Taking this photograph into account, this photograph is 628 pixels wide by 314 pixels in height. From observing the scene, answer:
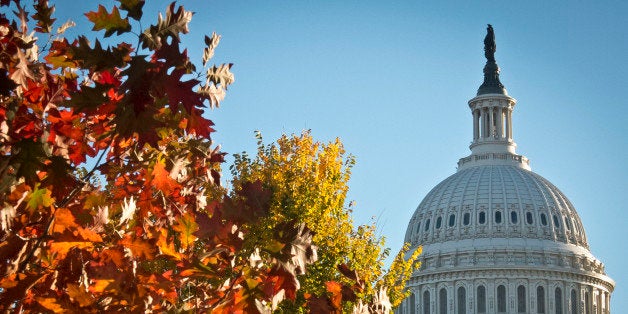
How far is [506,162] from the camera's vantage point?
144000 mm

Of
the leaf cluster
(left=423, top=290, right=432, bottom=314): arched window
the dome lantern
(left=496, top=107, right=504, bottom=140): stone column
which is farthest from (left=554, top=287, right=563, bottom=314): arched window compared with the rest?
the leaf cluster

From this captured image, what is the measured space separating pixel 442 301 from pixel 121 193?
129 metres

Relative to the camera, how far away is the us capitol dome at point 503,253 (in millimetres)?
131250

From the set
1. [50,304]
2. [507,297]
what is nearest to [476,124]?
[507,297]

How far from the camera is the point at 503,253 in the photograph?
132m

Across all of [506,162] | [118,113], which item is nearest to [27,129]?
[118,113]

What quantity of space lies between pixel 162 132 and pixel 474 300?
127267 mm

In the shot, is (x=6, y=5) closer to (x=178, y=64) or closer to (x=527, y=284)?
(x=178, y=64)

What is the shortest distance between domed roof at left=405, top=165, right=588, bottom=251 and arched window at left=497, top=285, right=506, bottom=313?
5116 millimetres

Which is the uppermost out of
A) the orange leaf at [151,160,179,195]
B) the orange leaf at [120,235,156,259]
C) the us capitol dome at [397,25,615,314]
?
the us capitol dome at [397,25,615,314]

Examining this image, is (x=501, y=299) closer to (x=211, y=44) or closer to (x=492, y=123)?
(x=492, y=123)

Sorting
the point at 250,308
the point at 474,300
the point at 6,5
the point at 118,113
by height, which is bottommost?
the point at 250,308

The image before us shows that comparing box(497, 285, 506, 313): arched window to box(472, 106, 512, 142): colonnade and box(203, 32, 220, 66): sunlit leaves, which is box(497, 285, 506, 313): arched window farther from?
box(203, 32, 220, 66): sunlit leaves

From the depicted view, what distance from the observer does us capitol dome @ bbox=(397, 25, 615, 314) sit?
13125cm
